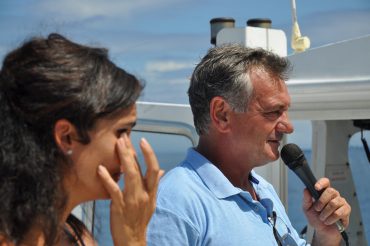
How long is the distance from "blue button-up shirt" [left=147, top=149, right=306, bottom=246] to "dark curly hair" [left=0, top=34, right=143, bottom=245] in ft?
2.46

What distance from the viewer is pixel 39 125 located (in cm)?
162

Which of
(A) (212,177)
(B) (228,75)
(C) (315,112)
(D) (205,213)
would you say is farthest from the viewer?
(C) (315,112)

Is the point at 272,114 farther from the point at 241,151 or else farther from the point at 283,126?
the point at 241,151

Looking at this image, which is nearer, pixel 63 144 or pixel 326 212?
pixel 63 144

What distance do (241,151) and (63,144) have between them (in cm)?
112

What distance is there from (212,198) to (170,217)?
19cm

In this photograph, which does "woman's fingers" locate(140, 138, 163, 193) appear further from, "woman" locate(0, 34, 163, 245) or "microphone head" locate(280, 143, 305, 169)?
"microphone head" locate(280, 143, 305, 169)

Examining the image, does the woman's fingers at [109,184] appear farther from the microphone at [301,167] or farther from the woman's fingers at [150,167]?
the microphone at [301,167]

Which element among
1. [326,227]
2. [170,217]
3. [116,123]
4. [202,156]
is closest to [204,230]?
[170,217]

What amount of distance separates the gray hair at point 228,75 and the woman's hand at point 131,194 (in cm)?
98

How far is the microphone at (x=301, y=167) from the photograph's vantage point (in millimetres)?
2697

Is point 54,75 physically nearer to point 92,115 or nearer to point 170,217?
point 92,115

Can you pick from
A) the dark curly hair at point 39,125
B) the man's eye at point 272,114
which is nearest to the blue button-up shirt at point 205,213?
the man's eye at point 272,114

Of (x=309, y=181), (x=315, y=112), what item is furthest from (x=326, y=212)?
(x=315, y=112)
